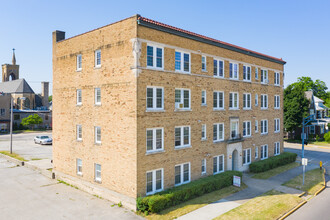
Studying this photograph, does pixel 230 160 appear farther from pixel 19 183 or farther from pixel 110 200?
pixel 19 183

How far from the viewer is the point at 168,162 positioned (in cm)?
1997

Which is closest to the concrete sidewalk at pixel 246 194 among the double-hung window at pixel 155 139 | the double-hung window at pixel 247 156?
the double-hung window at pixel 247 156

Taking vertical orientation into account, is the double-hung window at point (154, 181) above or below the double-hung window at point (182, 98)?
below

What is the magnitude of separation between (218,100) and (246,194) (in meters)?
8.92

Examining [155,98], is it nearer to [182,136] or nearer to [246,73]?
[182,136]

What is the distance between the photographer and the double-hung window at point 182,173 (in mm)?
20812

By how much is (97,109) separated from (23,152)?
23.9 meters

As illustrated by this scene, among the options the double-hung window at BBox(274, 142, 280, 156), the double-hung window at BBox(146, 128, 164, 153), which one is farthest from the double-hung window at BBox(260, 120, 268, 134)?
the double-hung window at BBox(146, 128, 164, 153)

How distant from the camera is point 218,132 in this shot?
987 inches

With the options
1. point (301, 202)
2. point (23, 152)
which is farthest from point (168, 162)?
point (23, 152)

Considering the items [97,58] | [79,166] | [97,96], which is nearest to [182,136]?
[97,96]

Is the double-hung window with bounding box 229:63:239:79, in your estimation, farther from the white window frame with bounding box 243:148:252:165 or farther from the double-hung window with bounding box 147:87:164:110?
the double-hung window with bounding box 147:87:164:110

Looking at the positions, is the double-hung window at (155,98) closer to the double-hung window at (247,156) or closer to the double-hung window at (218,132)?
the double-hung window at (218,132)

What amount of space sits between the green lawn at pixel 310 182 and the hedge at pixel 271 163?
331 cm
